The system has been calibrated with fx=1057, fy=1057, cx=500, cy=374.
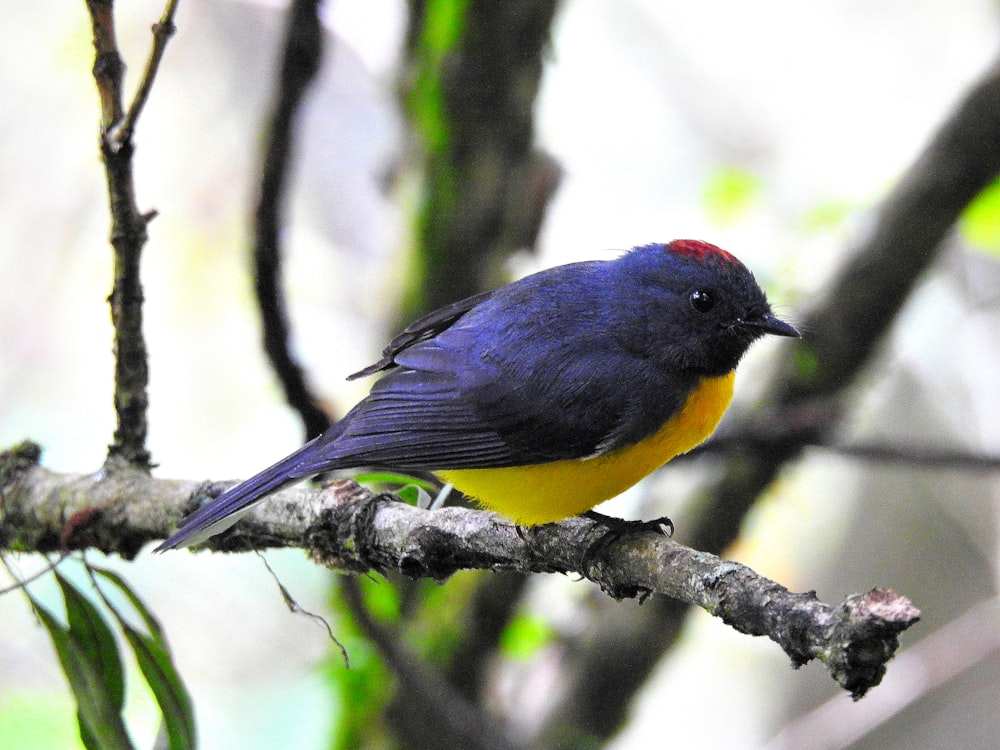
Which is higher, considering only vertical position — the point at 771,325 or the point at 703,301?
the point at 703,301

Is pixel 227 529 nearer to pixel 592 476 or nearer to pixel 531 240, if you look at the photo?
pixel 592 476

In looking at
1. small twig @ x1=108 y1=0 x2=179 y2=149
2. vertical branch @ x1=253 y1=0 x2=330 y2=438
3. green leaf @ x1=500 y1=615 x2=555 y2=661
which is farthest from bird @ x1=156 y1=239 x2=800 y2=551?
green leaf @ x1=500 y1=615 x2=555 y2=661

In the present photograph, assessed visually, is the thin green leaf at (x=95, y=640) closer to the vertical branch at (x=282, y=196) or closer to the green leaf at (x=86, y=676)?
the green leaf at (x=86, y=676)

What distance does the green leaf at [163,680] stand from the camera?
2.62m

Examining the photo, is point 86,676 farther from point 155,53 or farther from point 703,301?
point 703,301

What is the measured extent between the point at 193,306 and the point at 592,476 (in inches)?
156

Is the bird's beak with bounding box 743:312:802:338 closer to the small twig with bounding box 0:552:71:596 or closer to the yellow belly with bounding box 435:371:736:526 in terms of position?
the yellow belly with bounding box 435:371:736:526

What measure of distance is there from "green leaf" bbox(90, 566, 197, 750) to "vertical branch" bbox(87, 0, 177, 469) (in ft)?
1.47

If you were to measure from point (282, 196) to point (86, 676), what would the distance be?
57.5 inches

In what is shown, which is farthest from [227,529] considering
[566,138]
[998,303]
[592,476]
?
[566,138]

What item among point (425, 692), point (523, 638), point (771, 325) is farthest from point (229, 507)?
point (523, 638)

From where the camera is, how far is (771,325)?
10.6 ft

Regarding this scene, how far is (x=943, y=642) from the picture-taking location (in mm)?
4695

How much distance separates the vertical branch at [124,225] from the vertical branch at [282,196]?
479 millimetres
